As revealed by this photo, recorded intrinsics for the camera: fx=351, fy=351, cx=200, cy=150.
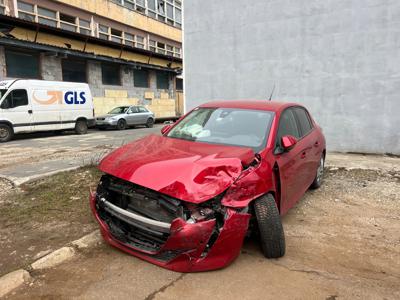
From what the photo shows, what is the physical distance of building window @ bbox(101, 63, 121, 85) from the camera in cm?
2398

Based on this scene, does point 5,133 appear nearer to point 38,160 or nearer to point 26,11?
point 38,160

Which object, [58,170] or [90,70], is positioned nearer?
[58,170]

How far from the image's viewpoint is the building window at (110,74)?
24.0 m

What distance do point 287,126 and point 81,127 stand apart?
14.8 m

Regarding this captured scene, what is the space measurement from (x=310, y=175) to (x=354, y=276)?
7.30 ft

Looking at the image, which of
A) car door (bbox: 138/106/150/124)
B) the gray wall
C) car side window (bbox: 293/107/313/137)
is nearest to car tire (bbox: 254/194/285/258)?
car side window (bbox: 293/107/313/137)

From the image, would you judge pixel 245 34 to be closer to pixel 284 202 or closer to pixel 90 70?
pixel 284 202

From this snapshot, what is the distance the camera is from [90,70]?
22609mm

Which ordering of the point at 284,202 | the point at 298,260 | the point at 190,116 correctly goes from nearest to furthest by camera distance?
1. the point at 298,260
2. the point at 284,202
3. the point at 190,116

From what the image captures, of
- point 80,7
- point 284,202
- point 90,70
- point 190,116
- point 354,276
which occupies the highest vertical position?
point 80,7

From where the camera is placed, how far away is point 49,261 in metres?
3.43

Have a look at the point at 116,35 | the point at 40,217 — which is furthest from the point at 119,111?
the point at 40,217

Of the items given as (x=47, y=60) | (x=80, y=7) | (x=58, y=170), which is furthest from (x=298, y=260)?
(x=80, y=7)

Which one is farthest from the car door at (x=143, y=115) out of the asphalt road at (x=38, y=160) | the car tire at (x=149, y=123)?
the asphalt road at (x=38, y=160)
